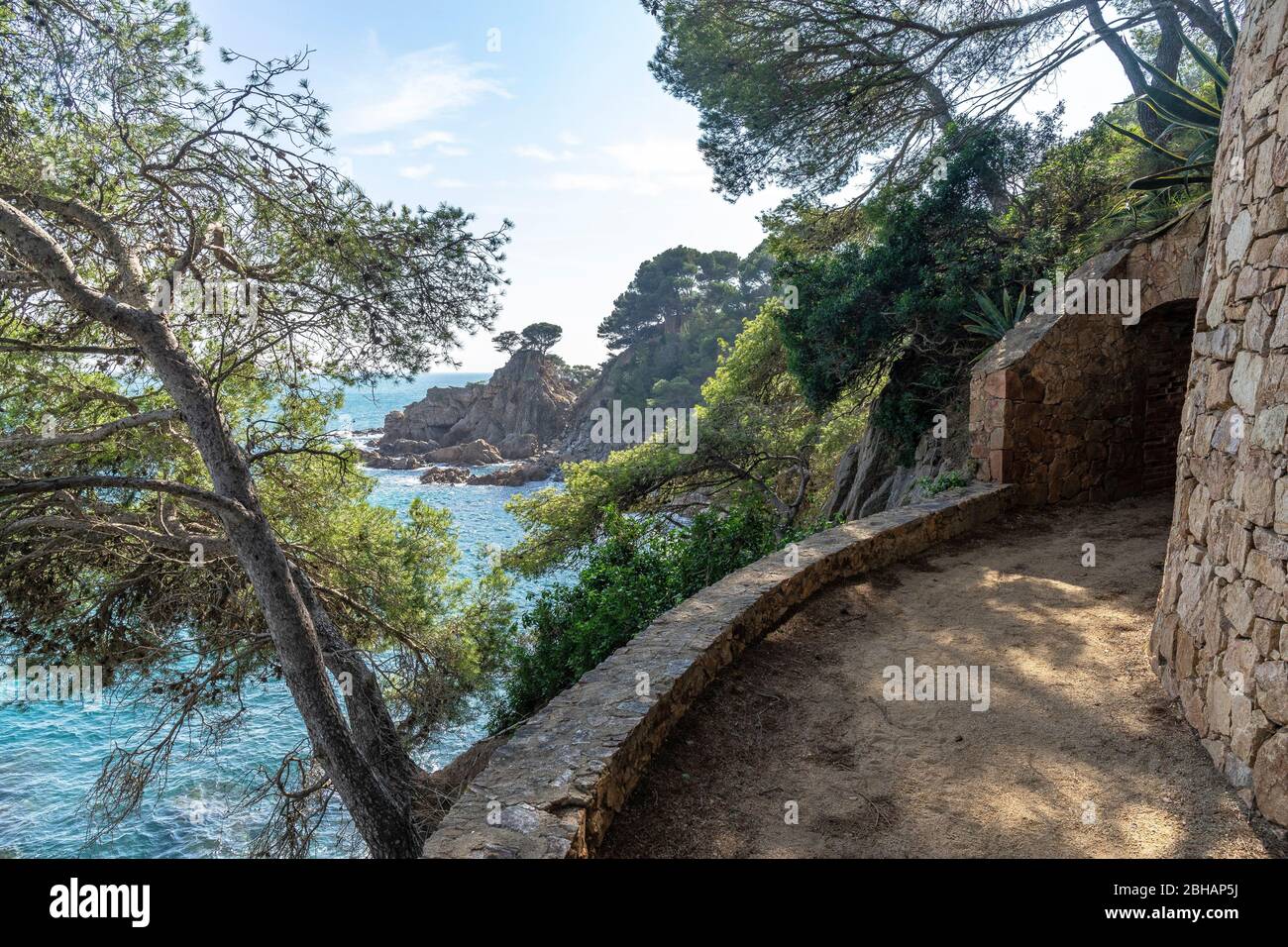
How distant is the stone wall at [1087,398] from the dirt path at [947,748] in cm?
216

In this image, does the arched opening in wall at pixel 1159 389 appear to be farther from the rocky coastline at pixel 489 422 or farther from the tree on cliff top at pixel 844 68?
the rocky coastline at pixel 489 422

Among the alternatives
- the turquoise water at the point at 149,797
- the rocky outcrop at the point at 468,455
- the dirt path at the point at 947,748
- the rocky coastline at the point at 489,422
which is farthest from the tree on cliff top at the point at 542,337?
the dirt path at the point at 947,748

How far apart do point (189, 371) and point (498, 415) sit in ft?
165

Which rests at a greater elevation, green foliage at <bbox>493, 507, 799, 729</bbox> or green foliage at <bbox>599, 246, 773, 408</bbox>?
green foliage at <bbox>599, 246, 773, 408</bbox>

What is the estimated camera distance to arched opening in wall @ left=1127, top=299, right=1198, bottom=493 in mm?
7805

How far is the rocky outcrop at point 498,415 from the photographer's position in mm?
54312

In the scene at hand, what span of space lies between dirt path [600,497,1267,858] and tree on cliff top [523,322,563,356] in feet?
172

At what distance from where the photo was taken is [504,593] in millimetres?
13430

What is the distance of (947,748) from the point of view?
3.71 meters

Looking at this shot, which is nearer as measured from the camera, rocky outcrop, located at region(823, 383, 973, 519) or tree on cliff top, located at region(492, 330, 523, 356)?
rocky outcrop, located at region(823, 383, 973, 519)

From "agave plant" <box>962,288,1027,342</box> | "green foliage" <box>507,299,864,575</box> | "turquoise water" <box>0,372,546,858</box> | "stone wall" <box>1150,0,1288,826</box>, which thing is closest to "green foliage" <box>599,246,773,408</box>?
"green foliage" <box>507,299,864,575</box>

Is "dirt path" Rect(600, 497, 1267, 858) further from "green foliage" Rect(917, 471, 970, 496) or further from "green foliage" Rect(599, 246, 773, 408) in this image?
"green foliage" Rect(599, 246, 773, 408)

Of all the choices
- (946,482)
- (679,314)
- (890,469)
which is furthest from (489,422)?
(946,482)

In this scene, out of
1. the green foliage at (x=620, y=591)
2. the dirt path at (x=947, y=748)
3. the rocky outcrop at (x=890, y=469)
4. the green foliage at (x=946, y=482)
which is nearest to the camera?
the dirt path at (x=947, y=748)
